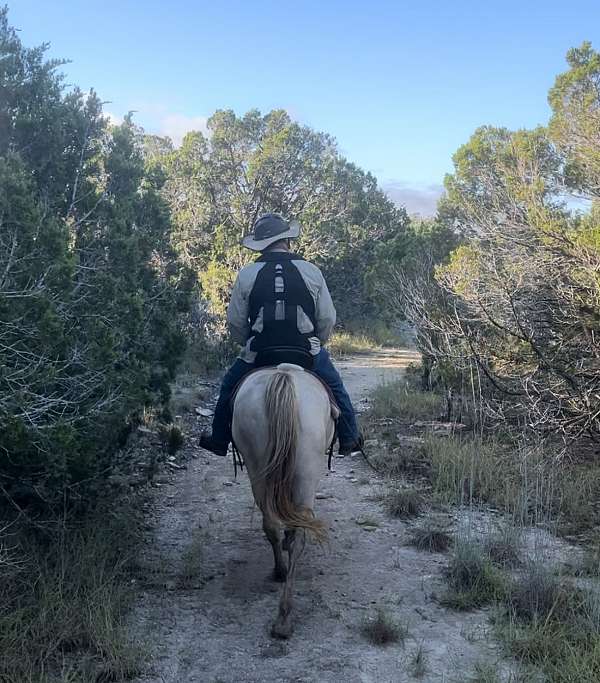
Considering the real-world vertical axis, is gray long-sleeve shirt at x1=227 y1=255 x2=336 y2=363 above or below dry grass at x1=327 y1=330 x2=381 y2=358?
above

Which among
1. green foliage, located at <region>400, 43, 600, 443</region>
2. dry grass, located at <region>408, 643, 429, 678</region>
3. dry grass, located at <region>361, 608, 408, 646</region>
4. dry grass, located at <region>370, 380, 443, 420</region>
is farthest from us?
dry grass, located at <region>370, 380, 443, 420</region>

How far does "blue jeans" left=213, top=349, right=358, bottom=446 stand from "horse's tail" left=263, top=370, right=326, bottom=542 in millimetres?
772

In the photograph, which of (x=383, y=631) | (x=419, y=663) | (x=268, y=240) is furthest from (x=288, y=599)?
(x=268, y=240)

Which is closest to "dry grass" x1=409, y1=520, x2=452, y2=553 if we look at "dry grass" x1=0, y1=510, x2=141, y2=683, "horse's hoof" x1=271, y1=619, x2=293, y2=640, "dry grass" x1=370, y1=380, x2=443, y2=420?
"horse's hoof" x1=271, y1=619, x2=293, y2=640

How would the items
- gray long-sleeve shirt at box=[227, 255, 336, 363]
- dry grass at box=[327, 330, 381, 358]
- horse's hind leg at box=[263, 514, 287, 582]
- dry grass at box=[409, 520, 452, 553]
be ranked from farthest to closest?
1. dry grass at box=[327, 330, 381, 358]
2. dry grass at box=[409, 520, 452, 553]
3. gray long-sleeve shirt at box=[227, 255, 336, 363]
4. horse's hind leg at box=[263, 514, 287, 582]

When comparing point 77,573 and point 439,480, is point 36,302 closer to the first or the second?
point 77,573

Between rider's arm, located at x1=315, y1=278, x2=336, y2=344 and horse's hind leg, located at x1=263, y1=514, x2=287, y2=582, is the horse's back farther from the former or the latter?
rider's arm, located at x1=315, y1=278, x2=336, y2=344

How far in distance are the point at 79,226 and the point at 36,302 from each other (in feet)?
6.54

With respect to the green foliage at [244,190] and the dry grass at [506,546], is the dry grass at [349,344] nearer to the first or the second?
the green foliage at [244,190]

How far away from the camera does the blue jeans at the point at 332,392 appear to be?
4758 millimetres

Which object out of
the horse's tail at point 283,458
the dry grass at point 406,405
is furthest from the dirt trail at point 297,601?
the dry grass at point 406,405

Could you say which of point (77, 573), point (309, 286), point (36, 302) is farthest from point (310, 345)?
point (77, 573)

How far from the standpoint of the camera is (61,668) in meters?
3.27

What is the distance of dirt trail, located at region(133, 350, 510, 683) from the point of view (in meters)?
3.48
